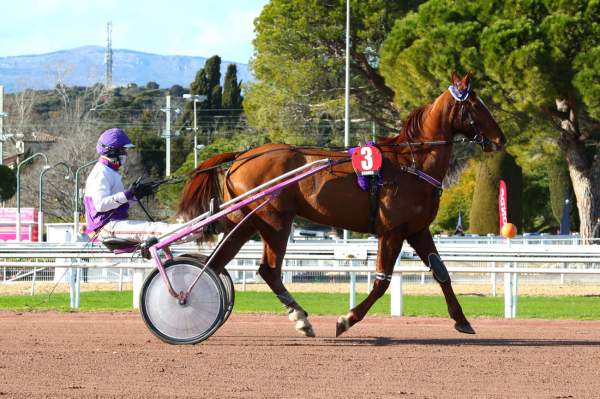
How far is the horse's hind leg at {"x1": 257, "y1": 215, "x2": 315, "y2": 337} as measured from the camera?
926 centimetres

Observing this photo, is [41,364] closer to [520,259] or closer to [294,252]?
[520,259]

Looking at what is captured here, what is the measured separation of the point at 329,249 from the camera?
1521cm

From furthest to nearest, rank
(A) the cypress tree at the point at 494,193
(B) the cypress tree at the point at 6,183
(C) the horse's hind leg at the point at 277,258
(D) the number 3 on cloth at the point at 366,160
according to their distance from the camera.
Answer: (B) the cypress tree at the point at 6,183 < (A) the cypress tree at the point at 494,193 < (C) the horse's hind leg at the point at 277,258 < (D) the number 3 on cloth at the point at 366,160

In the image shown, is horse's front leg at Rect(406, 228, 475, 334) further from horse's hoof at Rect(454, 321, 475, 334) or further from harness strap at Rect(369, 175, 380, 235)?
harness strap at Rect(369, 175, 380, 235)

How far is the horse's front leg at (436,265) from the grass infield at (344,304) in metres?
3.58

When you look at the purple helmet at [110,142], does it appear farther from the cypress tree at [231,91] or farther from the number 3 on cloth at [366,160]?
the cypress tree at [231,91]

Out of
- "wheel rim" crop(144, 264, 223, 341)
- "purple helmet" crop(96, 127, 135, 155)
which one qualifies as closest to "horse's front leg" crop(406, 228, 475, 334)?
"wheel rim" crop(144, 264, 223, 341)

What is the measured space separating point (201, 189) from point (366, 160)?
4.83 ft

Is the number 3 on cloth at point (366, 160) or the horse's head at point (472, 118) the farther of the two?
the horse's head at point (472, 118)

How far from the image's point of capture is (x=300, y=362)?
7953 millimetres

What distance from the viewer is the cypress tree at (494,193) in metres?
38.9

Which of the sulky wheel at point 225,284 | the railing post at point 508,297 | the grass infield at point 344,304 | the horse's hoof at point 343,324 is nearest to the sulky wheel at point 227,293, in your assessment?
the sulky wheel at point 225,284

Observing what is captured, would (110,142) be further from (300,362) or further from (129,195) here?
(300,362)

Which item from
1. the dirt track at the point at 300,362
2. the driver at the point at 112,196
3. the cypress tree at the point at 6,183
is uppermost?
the cypress tree at the point at 6,183
